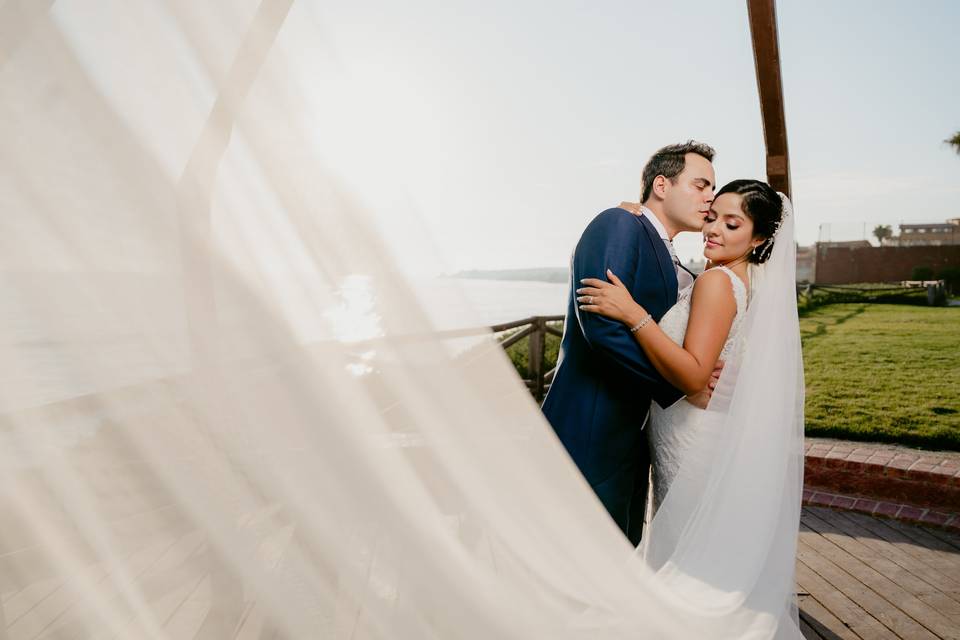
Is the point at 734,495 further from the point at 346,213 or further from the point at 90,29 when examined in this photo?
the point at 90,29

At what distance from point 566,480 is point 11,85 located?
9.01 feet

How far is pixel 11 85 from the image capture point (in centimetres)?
270

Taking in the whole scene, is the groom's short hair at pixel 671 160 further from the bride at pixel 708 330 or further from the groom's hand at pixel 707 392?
the groom's hand at pixel 707 392

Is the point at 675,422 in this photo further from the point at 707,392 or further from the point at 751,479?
the point at 751,479

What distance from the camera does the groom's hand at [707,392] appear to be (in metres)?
2.48

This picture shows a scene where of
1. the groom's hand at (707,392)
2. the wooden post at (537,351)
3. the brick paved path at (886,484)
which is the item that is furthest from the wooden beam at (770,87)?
the wooden post at (537,351)

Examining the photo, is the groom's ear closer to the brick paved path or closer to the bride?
the bride

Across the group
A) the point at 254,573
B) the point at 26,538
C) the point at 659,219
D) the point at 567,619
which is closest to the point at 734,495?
the point at 567,619

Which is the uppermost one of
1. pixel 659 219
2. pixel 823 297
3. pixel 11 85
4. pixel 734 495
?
pixel 11 85

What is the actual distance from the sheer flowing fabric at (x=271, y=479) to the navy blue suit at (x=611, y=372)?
9cm

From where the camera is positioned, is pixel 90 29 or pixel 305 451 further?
pixel 305 451

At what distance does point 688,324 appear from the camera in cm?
229

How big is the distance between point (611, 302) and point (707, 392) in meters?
0.65

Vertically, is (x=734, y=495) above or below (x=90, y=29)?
below
